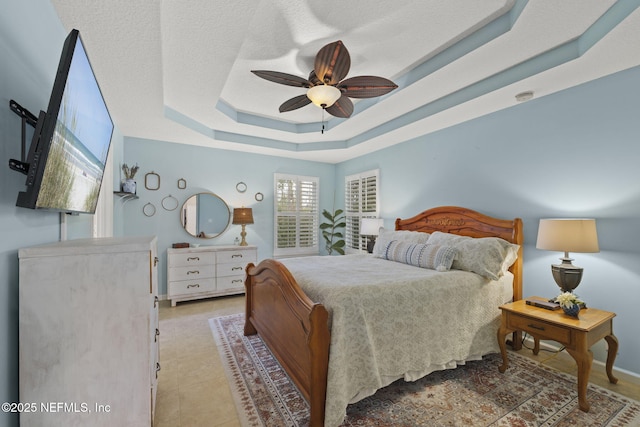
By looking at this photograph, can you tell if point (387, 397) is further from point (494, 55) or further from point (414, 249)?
point (494, 55)

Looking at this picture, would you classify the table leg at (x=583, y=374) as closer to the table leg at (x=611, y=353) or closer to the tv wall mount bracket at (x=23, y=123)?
the table leg at (x=611, y=353)

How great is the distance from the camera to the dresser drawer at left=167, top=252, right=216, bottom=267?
157 inches

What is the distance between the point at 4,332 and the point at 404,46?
3.05 metres

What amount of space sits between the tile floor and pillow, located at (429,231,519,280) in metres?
0.89

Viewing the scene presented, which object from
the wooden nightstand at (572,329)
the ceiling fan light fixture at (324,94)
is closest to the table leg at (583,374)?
the wooden nightstand at (572,329)

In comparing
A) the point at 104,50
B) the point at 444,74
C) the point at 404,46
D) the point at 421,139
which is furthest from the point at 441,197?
the point at 104,50

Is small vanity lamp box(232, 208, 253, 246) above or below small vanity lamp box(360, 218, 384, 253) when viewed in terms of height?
above

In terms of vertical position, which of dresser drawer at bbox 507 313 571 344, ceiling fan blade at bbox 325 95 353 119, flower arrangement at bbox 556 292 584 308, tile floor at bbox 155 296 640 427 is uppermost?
ceiling fan blade at bbox 325 95 353 119

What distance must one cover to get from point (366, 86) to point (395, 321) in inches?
76.3

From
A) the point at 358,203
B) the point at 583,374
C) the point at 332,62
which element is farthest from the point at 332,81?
the point at 358,203

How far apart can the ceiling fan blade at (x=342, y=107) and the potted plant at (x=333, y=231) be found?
112 inches

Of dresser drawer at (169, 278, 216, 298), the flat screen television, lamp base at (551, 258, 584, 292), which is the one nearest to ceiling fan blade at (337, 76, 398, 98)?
the flat screen television

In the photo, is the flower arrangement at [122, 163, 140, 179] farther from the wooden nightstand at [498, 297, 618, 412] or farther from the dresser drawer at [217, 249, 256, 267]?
the wooden nightstand at [498, 297, 618, 412]

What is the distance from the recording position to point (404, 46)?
2355 millimetres
